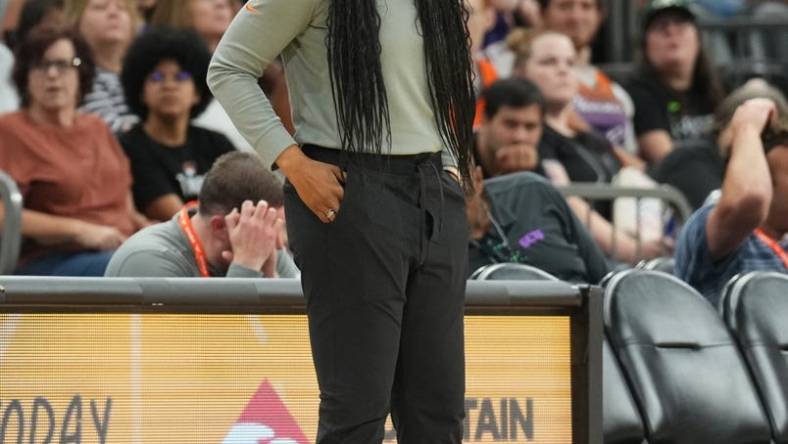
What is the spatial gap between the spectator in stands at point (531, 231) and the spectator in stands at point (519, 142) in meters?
0.79

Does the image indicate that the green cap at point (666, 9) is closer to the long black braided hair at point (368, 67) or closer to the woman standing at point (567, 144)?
the woman standing at point (567, 144)

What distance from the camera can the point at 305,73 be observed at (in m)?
3.34

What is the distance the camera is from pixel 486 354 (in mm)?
4285

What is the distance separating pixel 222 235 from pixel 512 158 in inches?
102

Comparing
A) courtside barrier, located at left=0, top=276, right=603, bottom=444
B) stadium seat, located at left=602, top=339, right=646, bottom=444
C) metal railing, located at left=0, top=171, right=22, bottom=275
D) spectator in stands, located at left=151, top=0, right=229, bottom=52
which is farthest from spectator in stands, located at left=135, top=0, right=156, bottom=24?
courtside barrier, located at left=0, top=276, right=603, bottom=444

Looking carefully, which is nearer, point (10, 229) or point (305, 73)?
point (305, 73)

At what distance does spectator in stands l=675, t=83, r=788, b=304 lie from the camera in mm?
5703

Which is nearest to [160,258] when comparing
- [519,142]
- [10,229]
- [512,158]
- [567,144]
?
[10,229]

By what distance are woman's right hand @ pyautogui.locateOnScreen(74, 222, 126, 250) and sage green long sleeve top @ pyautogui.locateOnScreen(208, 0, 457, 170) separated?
3359mm

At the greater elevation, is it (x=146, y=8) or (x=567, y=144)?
(x=146, y=8)

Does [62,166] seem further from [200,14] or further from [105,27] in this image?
[200,14]

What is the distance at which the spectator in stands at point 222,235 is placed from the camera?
16.2 ft

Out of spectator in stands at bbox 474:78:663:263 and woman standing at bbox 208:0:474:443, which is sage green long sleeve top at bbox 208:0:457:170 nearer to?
woman standing at bbox 208:0:474:443

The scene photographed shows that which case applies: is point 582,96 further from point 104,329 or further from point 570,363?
point 104,329
